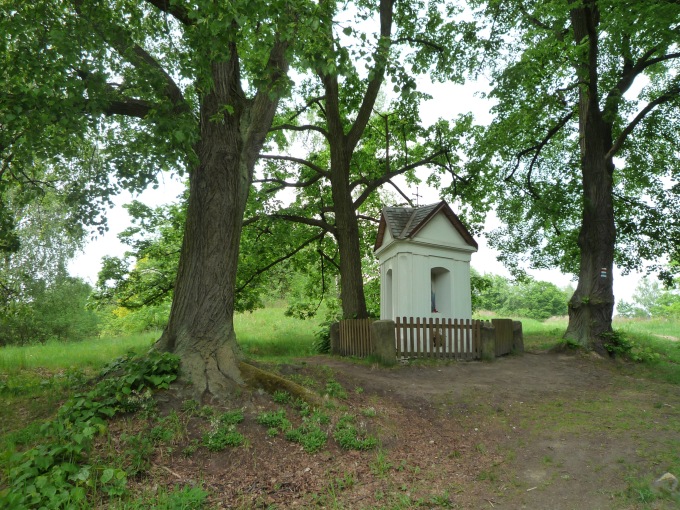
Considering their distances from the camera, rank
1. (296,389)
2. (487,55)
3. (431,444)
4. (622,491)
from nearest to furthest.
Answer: (622,491), (431,444), (296,389), (487,55)

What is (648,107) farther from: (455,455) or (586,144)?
(455,455)

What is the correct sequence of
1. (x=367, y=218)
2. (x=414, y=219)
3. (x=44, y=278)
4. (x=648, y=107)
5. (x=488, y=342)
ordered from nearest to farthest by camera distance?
(x=488, y=342) < (x=648, y=107) < (x=414, y=219) < (x=367, y=218) < (x=44, y=278)

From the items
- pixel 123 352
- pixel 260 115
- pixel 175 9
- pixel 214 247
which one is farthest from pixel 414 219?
pixel 123 352

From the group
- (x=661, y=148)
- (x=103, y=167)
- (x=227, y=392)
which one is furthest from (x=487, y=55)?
(x=227, y=392)

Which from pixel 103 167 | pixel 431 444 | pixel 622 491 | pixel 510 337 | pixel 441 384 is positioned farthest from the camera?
pixel 510 337

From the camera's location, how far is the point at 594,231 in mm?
13773

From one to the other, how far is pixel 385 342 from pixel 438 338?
1.85 metres

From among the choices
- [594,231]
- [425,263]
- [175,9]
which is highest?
[175,9]

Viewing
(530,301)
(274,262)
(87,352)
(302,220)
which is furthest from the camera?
(530,301)

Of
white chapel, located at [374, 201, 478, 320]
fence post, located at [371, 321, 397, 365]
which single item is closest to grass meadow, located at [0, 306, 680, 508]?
fence post, located at [371, 321, 397, 365]

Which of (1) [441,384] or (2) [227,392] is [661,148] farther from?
(2) [227,392]

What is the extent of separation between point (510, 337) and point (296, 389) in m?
8.97

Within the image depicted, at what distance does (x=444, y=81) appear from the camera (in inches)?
669

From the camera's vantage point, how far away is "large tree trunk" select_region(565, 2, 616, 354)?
13.2m
